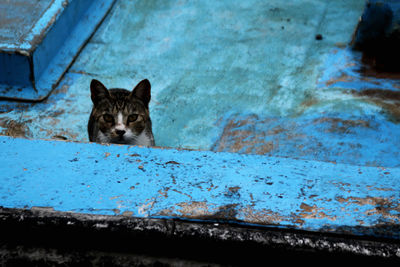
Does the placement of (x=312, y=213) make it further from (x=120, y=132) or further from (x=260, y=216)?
(x=120, y=132)

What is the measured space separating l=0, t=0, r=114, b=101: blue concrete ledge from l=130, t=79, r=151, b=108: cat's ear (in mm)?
1025

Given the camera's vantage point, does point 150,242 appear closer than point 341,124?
Yes

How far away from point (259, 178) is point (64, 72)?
2.57m

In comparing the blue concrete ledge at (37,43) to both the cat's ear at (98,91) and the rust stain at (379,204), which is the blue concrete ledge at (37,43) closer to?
the cat's ear at (98,91)

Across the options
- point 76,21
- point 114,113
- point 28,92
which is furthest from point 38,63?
point 114,113

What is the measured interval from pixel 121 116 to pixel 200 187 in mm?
1276

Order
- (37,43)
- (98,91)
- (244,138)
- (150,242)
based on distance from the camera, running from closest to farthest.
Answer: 1. (150,242)
2. (98,91)
3. (244,138)
4. (37,43)

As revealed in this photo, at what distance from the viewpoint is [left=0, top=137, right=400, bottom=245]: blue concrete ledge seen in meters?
1.63

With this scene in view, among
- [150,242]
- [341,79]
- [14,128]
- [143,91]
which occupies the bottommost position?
[14,128]

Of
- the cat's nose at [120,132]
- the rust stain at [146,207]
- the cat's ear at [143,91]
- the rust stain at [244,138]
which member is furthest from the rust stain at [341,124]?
→ the rust stain at [146,207]

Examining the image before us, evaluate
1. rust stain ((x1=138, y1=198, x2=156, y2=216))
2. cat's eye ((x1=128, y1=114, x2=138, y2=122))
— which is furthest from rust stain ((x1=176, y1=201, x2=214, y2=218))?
cat's eye ((x1=128, y1=114, x2=138, y2=122))

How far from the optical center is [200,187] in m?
1.78

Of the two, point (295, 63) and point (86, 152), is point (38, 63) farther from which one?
point (295, 63)

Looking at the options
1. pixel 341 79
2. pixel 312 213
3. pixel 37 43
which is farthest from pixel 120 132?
pixel 341 79
